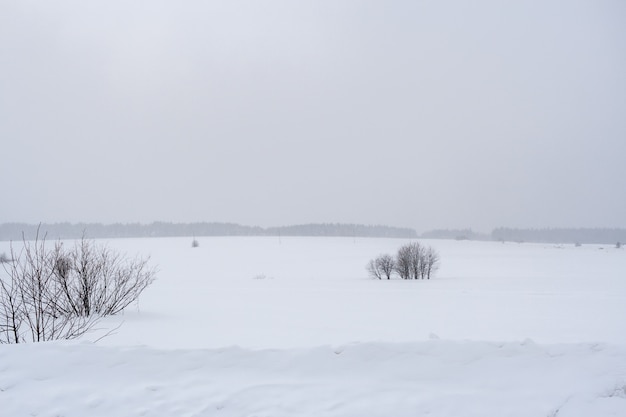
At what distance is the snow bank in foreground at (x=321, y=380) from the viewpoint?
4.93 m

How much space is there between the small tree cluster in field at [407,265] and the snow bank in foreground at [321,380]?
25968 mm

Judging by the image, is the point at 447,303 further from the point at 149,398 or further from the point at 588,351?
the point at 149,398

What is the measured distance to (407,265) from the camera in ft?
105

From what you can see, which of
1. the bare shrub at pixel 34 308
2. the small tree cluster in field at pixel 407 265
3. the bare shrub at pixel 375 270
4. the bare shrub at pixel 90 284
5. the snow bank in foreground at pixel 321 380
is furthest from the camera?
the bare shrub at pixel 375 270

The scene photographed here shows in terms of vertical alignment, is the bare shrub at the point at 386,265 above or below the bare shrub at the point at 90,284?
below

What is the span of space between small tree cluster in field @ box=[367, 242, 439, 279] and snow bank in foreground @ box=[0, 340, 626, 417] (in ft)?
85.2

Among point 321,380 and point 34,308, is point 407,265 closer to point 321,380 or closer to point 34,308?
point 34,308

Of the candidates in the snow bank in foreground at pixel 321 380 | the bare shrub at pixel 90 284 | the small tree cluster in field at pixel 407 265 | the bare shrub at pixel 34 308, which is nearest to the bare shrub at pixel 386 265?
the small tree cluster in field at pixel 407 265

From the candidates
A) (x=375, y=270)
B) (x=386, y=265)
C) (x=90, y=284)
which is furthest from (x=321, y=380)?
(x=375, y=270)

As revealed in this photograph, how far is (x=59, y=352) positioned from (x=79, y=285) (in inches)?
243

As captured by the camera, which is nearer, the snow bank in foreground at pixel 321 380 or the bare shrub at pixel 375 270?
the snow bank in foreground at pixel 321 380

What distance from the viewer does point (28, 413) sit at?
15.7ft

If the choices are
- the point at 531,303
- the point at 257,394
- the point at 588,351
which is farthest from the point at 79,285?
the point at 531,303

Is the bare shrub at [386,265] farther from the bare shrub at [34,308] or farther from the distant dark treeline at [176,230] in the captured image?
the distant dark treeline at [176,230]
